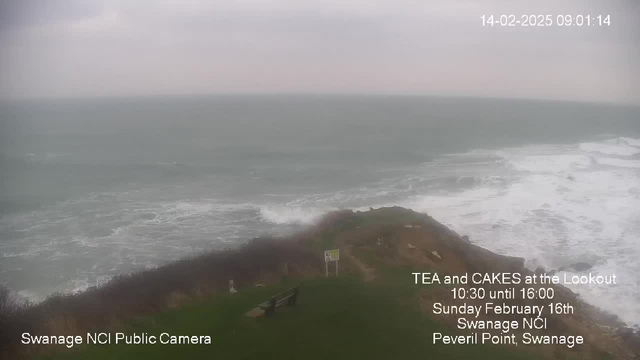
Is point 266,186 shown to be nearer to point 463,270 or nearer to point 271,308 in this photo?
point 271,308

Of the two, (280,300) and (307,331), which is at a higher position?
(280,300)

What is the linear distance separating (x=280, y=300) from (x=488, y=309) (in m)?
3.35

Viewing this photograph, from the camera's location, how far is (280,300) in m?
6.24

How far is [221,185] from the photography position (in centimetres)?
1049

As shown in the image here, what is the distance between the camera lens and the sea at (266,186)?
845 centimetres

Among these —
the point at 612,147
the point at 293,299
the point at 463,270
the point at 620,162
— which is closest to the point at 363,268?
the point at 463,270

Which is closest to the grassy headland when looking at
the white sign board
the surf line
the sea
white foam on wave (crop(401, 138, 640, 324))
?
the surf line

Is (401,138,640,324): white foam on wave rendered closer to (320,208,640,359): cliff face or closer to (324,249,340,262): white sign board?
(320,208,640,359): cliff face

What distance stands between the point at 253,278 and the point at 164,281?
1.67m

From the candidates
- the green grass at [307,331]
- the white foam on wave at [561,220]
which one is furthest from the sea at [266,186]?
the green grass at [307,331]

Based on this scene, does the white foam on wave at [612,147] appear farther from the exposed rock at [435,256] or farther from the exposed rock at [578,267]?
the exposed rock at [435,256]

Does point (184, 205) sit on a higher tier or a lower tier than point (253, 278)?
higher

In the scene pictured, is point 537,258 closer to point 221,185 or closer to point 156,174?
point 221,185

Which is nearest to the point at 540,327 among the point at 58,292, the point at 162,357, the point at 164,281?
the point at 162,357
